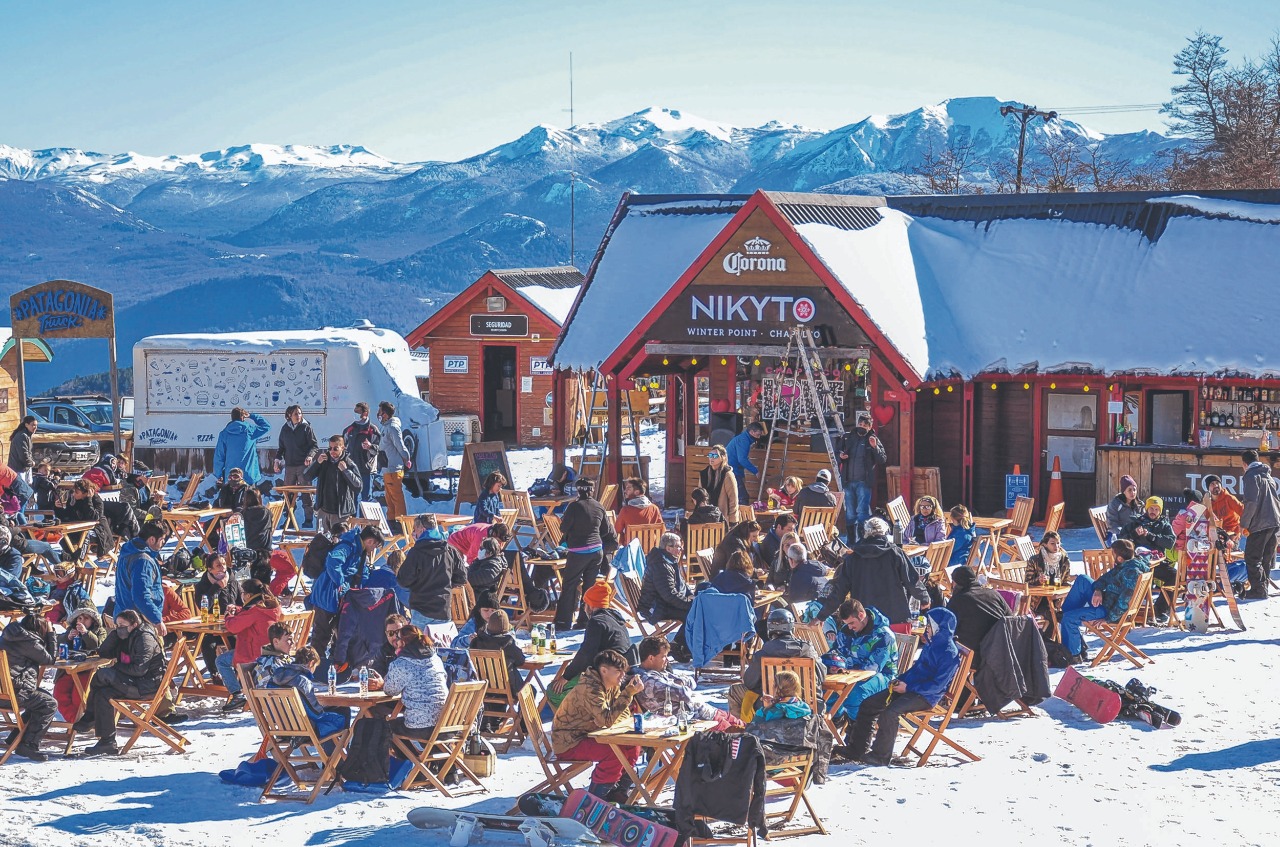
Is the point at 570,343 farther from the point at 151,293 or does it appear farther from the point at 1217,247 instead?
the point at 151,293

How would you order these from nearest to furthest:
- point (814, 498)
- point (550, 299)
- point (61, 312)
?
point (814, 498)
point (61, 312)
point (550, 299)

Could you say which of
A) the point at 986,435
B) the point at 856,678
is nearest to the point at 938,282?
the point at 986,435

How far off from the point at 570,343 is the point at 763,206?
3.72 metres

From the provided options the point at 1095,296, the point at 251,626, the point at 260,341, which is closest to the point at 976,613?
the point at 251,626

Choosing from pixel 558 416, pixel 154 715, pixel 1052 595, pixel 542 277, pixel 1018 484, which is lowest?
pixel 154 715

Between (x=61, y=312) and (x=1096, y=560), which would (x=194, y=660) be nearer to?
(x=1096, y=560)

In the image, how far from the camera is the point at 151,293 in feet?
464

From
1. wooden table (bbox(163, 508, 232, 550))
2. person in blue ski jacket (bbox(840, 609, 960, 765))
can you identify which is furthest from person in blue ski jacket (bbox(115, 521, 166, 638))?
person in blue ski jacket (bbox(840, 609, 960, 765))

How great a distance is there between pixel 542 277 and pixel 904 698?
25.2 metres

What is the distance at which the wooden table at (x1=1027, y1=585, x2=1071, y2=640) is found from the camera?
13.5 meters

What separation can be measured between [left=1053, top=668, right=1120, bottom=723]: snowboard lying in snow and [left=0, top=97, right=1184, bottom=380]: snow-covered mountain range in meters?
109

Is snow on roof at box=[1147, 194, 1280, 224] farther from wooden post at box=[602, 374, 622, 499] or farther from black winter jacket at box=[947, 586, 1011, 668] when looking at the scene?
black winter jacket at box=[947, 586, 1011, 668]

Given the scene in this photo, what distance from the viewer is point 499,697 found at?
11617 mm

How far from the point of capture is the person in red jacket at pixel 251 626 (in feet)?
40.4
